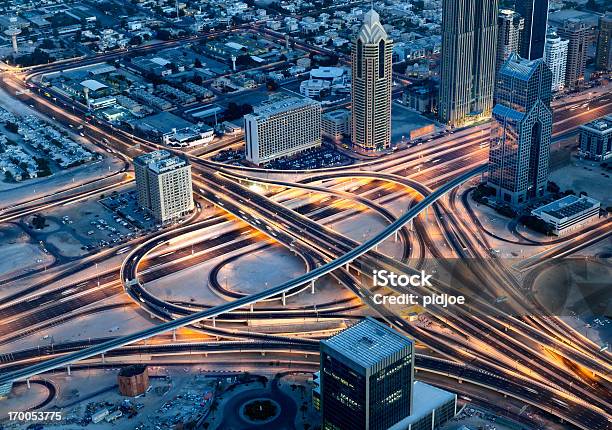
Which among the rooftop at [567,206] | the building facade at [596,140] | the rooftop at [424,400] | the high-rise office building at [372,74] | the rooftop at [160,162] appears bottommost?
the rooftop at [424,400]

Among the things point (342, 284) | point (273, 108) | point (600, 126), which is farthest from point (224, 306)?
point (600, 126)

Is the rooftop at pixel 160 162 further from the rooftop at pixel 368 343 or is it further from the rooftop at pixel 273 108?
the rooftop at pixel 368 343

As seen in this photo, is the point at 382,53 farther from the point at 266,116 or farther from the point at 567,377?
the point at 567,377

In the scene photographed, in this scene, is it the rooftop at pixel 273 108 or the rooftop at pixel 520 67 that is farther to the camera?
the rooftop at pixel 273 108

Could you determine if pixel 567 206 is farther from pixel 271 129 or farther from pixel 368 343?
pixel 368 343

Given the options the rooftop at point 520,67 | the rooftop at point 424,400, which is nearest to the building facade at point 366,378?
the rooftop at point 424,400

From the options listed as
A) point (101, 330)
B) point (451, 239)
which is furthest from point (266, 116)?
point (101, 330)
